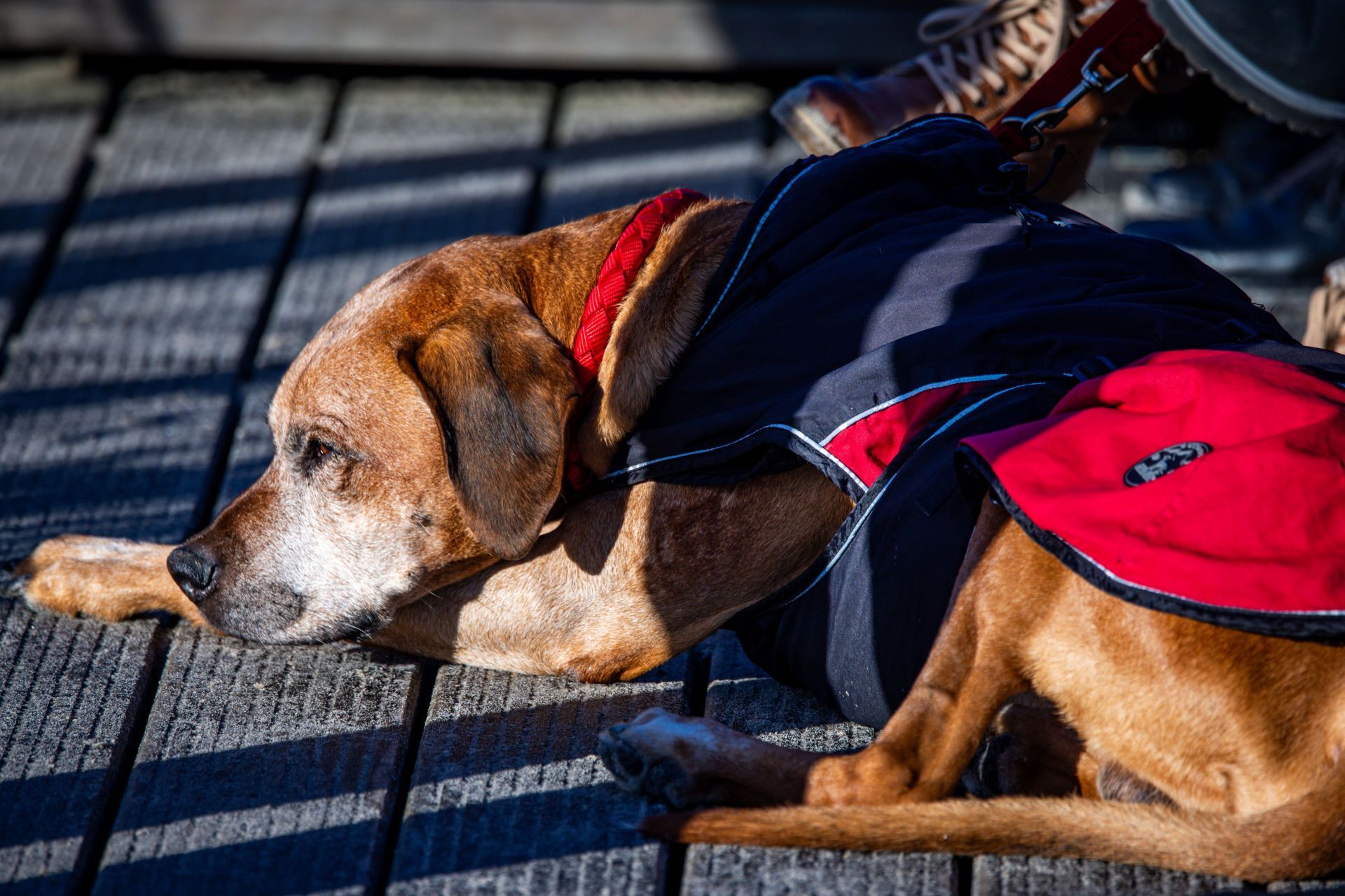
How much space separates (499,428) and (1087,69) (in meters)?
1.82

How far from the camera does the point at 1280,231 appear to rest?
14.8 ft

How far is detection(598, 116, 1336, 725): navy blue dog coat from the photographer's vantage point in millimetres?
2486

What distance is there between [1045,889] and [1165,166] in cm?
359

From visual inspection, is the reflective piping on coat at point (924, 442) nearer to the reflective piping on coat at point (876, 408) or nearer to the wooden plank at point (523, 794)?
the reflective piping on coat at point (876, 408)

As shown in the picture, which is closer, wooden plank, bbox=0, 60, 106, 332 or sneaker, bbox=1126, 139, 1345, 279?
sneaker, bbox=1126, 139, 1345, 279

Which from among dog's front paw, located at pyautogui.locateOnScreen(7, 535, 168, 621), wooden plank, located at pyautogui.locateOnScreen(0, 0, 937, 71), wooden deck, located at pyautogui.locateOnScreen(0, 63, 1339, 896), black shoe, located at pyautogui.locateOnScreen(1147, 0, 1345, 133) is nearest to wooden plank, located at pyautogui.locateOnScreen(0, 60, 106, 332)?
wooden deck, located at pyautogui.locateOnScreen(0, 63, 1339, 896)

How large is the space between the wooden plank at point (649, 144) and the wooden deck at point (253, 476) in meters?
0.02

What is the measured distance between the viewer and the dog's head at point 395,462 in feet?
8.60

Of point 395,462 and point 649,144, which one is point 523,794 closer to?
point 395,462

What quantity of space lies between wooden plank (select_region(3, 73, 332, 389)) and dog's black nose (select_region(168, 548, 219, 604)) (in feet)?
4.29

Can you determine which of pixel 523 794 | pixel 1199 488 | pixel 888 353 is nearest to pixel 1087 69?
pixel 888 353

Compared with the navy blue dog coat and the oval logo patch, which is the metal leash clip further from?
the oval logo patch

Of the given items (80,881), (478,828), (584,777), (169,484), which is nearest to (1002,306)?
(584,777)

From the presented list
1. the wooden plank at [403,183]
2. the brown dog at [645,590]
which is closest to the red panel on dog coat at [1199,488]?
the brown dog at [645,590]
